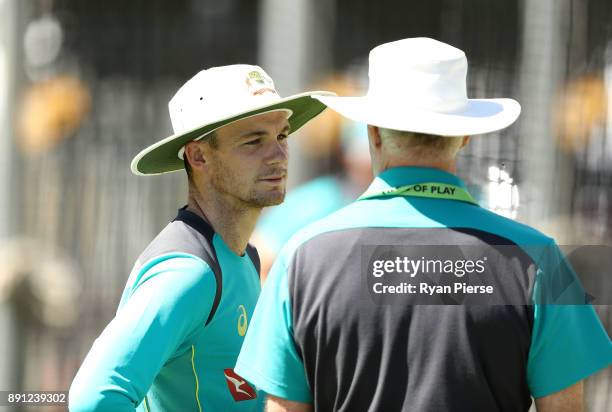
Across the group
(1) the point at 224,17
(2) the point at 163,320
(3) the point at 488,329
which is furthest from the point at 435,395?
(1) the point at 224,17

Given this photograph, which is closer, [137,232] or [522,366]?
[522,366]

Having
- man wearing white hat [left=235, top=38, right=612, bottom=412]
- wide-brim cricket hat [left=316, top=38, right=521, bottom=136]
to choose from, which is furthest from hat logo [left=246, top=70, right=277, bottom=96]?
man wearing white hat [left=235, top=38, right=612, bottom=412]

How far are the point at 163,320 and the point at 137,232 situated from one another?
284 centimetres

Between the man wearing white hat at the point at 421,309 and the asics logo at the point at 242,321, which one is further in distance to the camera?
the asics logo at the point at 242,321

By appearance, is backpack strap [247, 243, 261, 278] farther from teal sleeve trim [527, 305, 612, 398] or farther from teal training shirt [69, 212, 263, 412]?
teal sleeve trim [527, 305, 612, 398]

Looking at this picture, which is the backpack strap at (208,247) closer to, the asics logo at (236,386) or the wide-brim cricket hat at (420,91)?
the asics logo at (236,386)

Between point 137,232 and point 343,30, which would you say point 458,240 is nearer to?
point 343,30

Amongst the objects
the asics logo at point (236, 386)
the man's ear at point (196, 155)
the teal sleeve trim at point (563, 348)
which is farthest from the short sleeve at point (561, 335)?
the man's ear at point (196, 155)

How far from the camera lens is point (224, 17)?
4.86 m

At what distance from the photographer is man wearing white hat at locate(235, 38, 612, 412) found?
6.70 feet

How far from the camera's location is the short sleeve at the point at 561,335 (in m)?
2.03

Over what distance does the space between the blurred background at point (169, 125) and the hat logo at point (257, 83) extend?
4.92 ft

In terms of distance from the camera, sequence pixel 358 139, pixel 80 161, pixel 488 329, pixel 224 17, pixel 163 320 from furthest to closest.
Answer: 1. pixel 80 161
2. pixel 224 17
3. pixel 358 139
4. pixel 163 320
5. pixel 488 329

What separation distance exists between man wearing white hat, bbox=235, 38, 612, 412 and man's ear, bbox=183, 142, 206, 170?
729 mm
